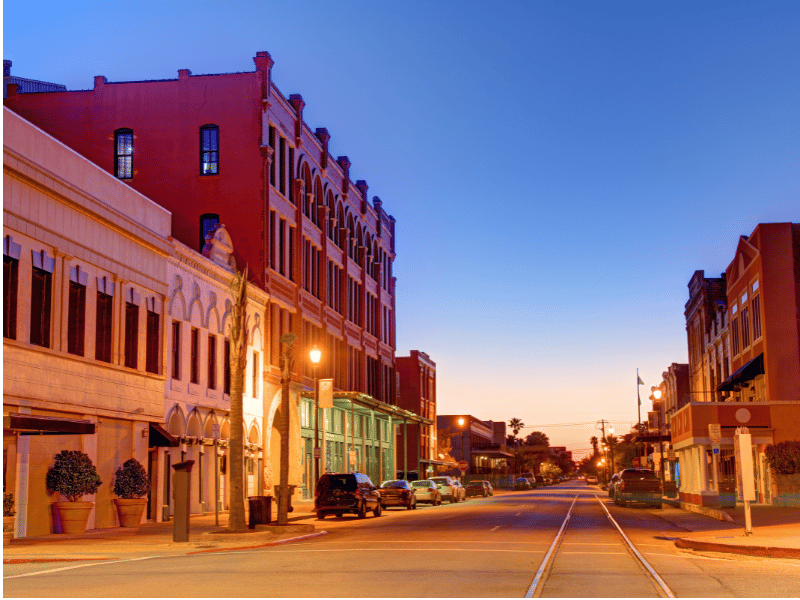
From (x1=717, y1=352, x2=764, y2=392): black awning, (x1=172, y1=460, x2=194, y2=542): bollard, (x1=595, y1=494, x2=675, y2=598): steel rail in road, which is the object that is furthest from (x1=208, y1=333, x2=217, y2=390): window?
(x1=717, y1=352, x2=764, y2=392): black awning

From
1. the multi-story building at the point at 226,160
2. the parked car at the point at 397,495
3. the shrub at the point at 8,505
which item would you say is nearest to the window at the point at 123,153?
the multi-story building at the point at 226,160

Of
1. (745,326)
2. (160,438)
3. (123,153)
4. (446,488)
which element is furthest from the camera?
(446,488)

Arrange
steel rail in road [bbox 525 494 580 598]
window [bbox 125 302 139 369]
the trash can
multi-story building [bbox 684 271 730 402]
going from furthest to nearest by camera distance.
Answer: multi-story building [bbox 684 271 730 402] < window [bbox 125 302 139 369] < the trash can < steel rail in road [bbox 525 494 580 598]

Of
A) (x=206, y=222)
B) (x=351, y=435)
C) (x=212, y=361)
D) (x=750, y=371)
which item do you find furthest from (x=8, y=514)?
(x=351, y=435)

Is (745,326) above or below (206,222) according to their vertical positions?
below

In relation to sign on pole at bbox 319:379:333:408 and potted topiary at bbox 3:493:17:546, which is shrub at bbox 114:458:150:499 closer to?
potted topiary at bbox 3:493:17:546

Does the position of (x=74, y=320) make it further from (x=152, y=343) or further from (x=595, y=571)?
(x=595, y=571)

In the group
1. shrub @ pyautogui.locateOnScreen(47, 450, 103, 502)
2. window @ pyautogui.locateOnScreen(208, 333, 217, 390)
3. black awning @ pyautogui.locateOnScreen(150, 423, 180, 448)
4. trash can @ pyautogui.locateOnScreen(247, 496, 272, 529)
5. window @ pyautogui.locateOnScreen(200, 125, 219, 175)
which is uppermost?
window @ pyautogui.locateOnScreen(200, 125, 219, 175)

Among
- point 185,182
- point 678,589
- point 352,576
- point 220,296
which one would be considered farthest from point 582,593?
point 185,182

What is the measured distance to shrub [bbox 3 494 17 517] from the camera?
23.3 m

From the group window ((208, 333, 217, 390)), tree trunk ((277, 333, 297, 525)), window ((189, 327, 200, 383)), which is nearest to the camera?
tree trunk ((277, 333, 297, 525))

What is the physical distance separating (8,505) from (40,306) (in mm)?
5511

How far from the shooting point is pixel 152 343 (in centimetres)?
3419

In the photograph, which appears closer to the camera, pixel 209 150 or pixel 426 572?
pixel 426 572
